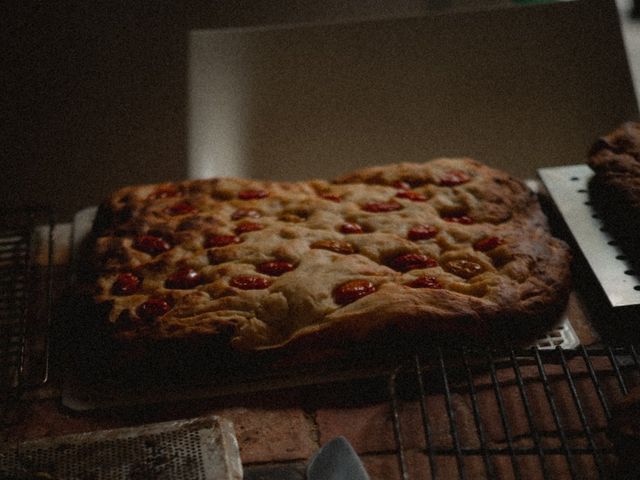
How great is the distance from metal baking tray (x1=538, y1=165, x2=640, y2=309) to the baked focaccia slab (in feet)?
0.28

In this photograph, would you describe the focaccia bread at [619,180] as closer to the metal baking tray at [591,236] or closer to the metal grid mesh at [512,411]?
the metal baking tray at [591,236]

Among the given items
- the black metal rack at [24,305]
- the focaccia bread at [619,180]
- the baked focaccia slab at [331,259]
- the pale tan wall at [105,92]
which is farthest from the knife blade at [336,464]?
the pale tan wall at [105,92]

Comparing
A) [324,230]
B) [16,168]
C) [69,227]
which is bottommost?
[16,168]

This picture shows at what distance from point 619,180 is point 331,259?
89 cm

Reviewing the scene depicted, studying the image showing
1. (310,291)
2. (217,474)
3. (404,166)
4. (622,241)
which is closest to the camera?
(217,474)

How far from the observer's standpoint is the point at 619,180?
1.89 m

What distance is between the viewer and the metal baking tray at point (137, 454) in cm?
117

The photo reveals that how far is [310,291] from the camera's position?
5.21ft

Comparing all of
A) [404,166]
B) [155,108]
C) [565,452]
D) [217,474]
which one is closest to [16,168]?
[155,108]

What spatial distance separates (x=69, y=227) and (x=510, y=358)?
1.47 meters

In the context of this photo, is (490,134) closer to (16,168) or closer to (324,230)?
(324,230)

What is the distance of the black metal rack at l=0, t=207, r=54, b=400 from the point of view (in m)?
1.56

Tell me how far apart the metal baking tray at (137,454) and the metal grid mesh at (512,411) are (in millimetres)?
334

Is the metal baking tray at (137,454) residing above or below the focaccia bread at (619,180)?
below
